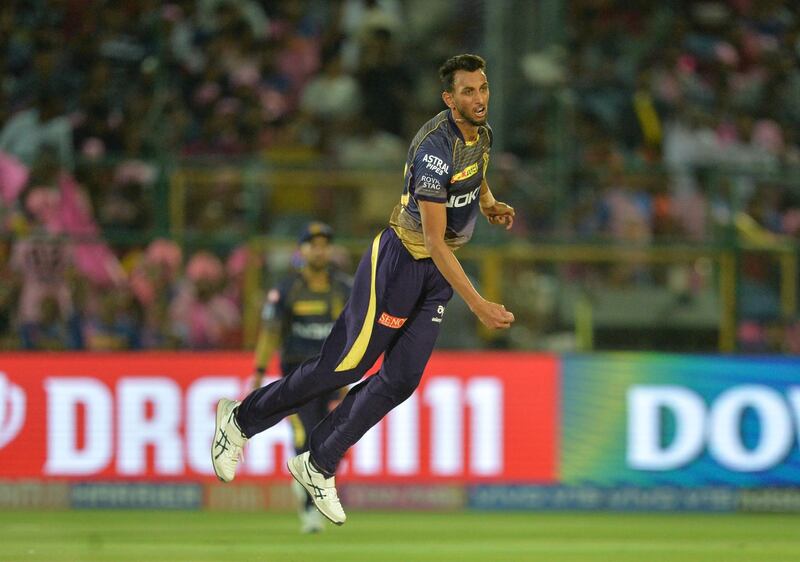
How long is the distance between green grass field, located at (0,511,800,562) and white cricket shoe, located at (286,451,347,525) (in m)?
1.17

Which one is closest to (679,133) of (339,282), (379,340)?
(339,282)

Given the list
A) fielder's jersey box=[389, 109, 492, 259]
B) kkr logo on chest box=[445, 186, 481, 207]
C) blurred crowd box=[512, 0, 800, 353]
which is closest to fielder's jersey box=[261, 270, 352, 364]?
blurred crowd box=[512, 0, 800, 353]

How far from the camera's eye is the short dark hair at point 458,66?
25.6 ft

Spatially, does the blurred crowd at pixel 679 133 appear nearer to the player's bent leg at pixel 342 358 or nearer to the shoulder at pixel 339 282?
the shoulder at pixel 339 282

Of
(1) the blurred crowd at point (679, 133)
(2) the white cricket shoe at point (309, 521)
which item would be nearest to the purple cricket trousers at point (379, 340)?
(2) the white cricket shoe at point (309, 521)

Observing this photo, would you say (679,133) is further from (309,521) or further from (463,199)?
(463,199)

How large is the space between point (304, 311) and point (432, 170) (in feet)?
14.2

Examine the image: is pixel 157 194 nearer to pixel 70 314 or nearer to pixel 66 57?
pixel 70 314

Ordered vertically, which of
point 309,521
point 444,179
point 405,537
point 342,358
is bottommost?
point 405,537

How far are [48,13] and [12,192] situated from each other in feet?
9.99

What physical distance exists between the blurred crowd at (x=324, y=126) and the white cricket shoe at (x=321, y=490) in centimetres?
592

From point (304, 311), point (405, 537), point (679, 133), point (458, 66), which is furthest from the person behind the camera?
point (679, 133)

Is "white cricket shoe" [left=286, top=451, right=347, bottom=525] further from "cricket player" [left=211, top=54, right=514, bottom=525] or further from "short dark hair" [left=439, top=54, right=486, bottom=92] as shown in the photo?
"short dark hair" [left=439, top=54, right=486, bottom=92]

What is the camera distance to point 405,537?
11719 mm
